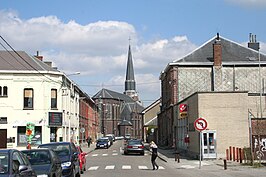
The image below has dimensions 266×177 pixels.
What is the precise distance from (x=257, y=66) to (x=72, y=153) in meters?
36.9

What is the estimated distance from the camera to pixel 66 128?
55.0 m

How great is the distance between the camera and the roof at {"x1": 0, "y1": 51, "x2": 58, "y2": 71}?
4912 centimetres

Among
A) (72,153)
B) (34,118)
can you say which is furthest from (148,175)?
(34,118)

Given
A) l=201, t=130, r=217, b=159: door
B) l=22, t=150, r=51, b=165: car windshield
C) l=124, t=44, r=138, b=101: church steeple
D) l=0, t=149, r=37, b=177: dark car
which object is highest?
l=124, t=44, r=138, b=101: church steeple

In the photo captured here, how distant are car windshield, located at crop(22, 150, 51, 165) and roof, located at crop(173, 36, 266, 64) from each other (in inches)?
1494

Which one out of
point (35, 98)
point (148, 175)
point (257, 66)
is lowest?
point (148, 175)

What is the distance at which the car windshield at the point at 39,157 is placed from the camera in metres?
15.1

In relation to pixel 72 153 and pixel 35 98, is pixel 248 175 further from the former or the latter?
pixel 35 98

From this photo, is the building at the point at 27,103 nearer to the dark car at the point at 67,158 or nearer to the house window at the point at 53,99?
the house window at the point at 53,99

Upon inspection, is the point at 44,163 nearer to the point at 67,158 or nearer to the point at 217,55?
the point at 67,158

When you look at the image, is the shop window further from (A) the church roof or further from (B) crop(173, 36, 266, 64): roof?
(A) the church roof

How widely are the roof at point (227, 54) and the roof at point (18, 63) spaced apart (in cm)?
1518

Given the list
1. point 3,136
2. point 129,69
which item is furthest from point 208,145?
point 129,69

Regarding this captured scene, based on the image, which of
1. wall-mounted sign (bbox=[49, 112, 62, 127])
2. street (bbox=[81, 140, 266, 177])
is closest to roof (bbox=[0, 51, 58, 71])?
wall-mounted sign (bbox=[49, 112, 62, 127])
